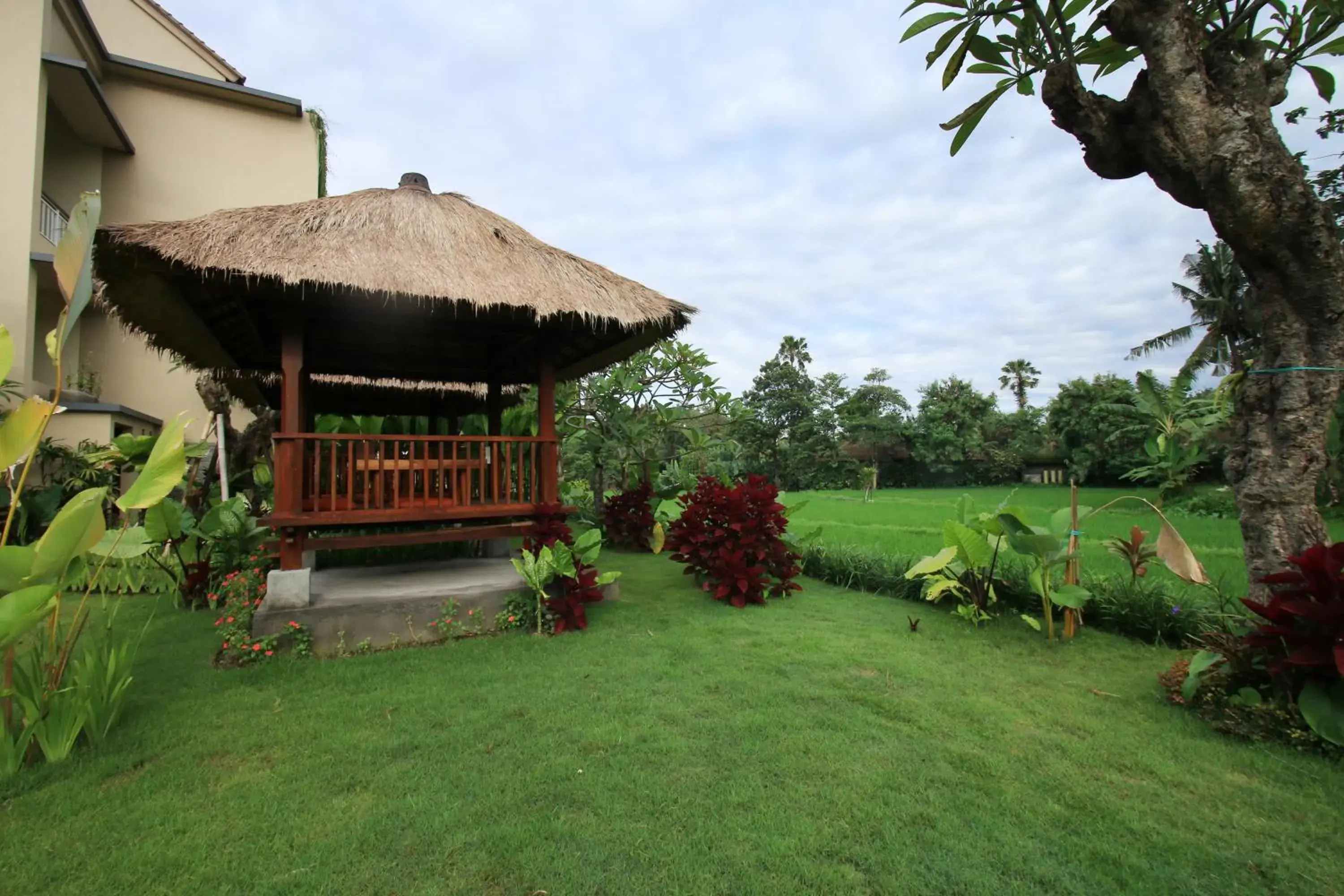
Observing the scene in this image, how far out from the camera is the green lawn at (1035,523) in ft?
18.9

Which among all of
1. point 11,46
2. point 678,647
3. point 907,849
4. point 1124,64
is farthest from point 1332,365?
point 11,46

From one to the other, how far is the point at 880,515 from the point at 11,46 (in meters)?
15.6

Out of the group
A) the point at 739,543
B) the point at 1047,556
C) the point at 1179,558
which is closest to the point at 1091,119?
the point at 1179,558

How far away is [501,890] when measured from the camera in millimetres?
1610

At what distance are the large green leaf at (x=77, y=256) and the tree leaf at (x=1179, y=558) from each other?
14.3 ft

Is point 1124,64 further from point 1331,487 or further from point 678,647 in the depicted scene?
point 1331,487

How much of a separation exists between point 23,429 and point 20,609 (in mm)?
641

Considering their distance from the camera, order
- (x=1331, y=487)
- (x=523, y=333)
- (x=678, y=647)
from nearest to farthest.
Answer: (x=678, y=647)
(x=523, y=333)
(x=1331, y=487)

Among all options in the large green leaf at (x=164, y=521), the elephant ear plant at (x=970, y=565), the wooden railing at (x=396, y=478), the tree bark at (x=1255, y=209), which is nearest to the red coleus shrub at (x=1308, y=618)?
the tree bark at (x=1255, y=209)

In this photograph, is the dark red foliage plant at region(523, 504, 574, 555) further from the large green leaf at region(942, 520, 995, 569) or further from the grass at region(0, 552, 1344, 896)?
the large green leaf at region(942, 520, 995, 569)

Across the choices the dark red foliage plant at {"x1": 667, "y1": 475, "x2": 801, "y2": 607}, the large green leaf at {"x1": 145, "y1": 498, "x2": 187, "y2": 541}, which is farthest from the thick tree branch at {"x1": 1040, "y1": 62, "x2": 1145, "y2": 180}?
the large green leaf at {"x1": 145, "y1": 498, "x2": 187, "y2": 541}

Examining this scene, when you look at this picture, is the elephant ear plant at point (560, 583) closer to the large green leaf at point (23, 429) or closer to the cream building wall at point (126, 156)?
the large green leaf at point (23, 429)

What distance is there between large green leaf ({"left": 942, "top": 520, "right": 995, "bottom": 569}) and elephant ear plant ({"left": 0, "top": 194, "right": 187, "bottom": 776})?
14.5ft

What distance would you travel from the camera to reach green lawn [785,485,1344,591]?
226 inches
